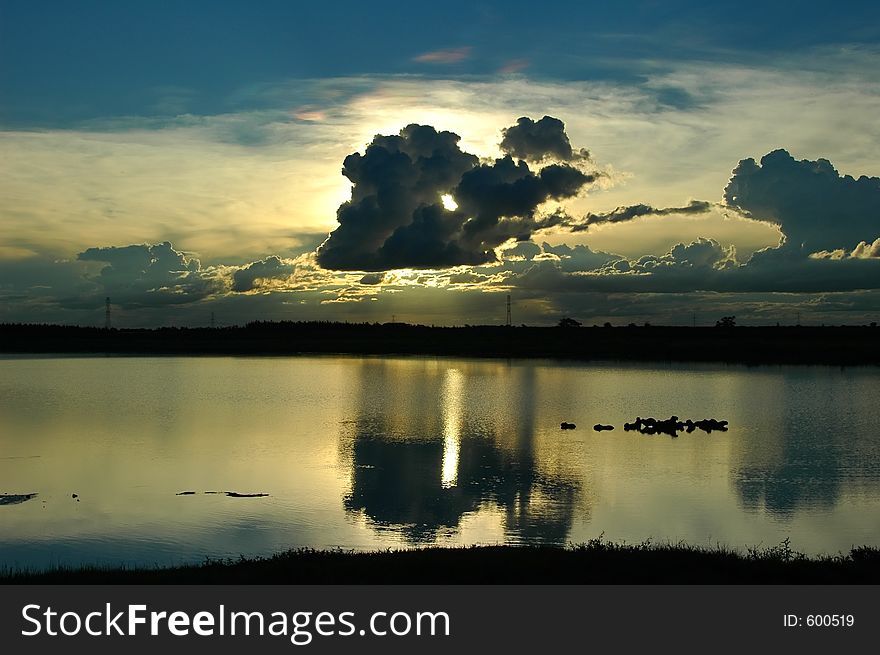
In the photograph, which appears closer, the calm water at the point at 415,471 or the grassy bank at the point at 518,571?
the grassy bank at the point at 518,571

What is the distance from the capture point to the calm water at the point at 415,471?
2677 centimetres

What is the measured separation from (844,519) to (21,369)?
117 m

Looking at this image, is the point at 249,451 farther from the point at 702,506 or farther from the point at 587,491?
the point at 702,506

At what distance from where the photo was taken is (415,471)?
39344 millimetres

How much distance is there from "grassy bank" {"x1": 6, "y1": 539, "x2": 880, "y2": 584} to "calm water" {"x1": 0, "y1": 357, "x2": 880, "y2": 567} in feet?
19.6

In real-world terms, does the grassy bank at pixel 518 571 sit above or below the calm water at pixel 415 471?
above

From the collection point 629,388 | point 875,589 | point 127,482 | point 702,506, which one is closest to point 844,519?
point 702,506

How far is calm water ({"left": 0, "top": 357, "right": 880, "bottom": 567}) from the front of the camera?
26.8 meters

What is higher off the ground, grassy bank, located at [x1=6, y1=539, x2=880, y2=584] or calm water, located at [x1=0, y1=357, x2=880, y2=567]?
grassy bank, located at [x1=6, y1=539, x2=880, y2=584]

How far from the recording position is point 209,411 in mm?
65938

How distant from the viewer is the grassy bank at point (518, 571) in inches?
668

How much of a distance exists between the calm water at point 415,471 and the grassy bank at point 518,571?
19.6 feet

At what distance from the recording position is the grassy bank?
17.0 metres

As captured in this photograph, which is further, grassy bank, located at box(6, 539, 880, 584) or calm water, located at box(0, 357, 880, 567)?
calm water, located at box(0, 357, 880, 567)
